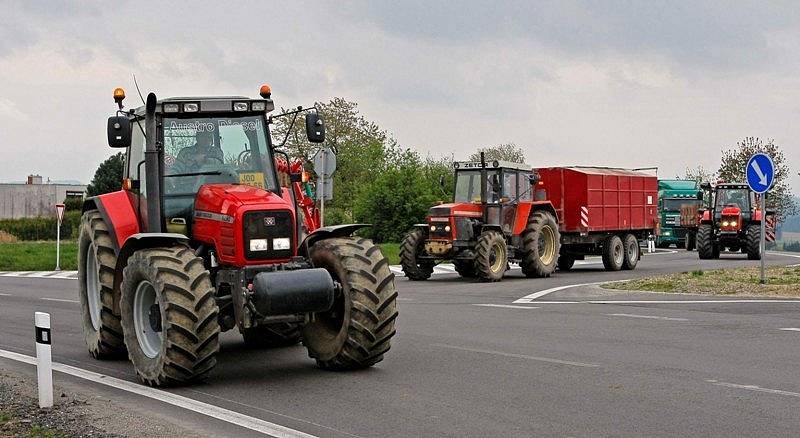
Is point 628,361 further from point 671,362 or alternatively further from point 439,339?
point 439,339

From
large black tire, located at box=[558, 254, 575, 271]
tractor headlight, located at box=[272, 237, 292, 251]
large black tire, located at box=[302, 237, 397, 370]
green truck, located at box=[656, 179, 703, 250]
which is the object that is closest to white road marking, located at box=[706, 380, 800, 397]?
large black tire, located at box=[302, 237, 397, 370]

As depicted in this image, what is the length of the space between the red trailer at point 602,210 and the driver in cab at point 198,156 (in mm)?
18240

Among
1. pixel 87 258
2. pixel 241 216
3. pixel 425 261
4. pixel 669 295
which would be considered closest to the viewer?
pixel 241 216

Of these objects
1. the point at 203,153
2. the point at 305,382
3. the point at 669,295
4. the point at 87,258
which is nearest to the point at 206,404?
the point at 305,382

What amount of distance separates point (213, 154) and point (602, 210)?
2012cm

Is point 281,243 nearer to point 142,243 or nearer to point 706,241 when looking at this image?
point 142,243

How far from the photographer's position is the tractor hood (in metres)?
25.4

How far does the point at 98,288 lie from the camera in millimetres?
11562

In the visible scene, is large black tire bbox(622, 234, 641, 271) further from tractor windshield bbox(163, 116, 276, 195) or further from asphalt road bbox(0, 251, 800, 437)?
tractor windshield bbox(163, 116, 276, 195)

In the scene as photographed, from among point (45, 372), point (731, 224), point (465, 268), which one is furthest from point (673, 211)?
point (45, 372)

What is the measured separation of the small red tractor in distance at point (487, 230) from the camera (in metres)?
25.3

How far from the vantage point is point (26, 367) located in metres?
11.2

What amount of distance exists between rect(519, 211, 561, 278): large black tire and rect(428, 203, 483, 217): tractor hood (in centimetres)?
134

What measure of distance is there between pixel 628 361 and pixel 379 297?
9.45ft
